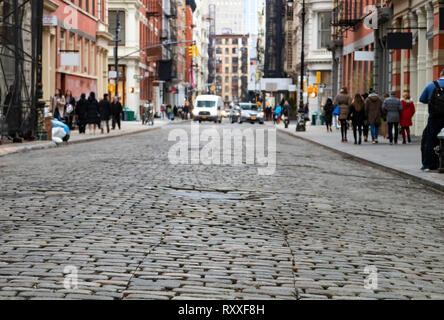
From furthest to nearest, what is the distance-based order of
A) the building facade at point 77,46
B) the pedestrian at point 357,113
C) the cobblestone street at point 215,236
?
the building facade at point 77,46 → the pedestrian at point 357,113 → the cobblestone street at point 215,236

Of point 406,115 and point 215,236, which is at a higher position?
point 406,115

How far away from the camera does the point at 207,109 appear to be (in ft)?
234

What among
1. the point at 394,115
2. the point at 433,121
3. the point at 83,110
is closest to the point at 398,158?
the point at 433,121

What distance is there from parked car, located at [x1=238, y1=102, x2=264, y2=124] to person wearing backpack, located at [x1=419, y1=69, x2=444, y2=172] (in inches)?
1976

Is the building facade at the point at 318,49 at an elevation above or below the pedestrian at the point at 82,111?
above

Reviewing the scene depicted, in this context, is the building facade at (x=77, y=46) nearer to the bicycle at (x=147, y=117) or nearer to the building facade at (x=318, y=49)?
the bicycle at (x=147, y=117)

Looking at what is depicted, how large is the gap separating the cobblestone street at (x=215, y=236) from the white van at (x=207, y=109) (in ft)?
187

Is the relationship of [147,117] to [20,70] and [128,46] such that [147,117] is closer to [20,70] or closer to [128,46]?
[128,46]

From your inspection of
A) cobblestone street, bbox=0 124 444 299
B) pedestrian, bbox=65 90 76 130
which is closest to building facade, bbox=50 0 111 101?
pedestrian, bbox=65 90 76 130

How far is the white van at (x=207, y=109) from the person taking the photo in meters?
71.3

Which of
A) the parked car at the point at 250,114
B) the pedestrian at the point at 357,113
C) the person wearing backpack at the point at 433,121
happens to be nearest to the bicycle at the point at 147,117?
the parked car at the point at 250,114

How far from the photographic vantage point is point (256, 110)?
222 ft

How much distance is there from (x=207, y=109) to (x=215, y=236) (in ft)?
210

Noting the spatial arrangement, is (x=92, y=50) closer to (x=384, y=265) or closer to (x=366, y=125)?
(x=366, y=125)
